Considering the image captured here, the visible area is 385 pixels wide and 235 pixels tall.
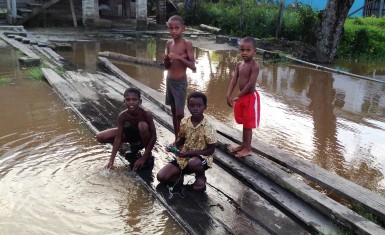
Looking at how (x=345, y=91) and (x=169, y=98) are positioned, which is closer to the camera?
(x=169, y=98)

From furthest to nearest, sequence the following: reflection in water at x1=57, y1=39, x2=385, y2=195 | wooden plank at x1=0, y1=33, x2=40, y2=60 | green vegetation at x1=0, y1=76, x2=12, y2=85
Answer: wooden plank at x1=0, y1=33, x2=40, y2=60, green vegetation at x1=0, y1=76, x2=12, y2=85, reflection in water at x1=57, y1=39, x2=385, y2=195

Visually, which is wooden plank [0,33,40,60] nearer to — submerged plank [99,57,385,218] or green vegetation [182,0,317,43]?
submerged plank [99,57,385,218]

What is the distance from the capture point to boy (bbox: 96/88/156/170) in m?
3.85

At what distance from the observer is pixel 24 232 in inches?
117

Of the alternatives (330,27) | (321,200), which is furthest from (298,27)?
(321,200)

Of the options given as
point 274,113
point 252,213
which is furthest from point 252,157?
point 274,113

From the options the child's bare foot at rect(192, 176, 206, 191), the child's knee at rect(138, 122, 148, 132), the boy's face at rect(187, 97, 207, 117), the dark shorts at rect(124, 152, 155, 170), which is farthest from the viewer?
the dark shorts at rect(124, 152, 155, 170)

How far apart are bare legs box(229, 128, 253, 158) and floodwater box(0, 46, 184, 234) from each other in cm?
110

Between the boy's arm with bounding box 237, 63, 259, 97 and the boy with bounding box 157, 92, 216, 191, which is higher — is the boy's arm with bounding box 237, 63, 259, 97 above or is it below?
above

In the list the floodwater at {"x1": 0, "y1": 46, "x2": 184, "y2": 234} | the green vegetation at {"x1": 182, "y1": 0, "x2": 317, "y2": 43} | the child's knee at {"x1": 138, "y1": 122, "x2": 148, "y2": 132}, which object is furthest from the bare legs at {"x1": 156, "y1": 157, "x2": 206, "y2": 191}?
the green vegetation at {"x1": 182, "y1": 0, "x2": 317, "y2": 43}

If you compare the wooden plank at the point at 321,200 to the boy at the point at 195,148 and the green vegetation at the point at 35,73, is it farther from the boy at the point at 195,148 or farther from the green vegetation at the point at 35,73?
the green vegetation at the point at 35,73

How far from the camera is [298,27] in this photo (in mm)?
15336

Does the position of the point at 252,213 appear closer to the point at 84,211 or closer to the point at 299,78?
the point at 84,211

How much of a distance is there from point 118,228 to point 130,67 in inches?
302
